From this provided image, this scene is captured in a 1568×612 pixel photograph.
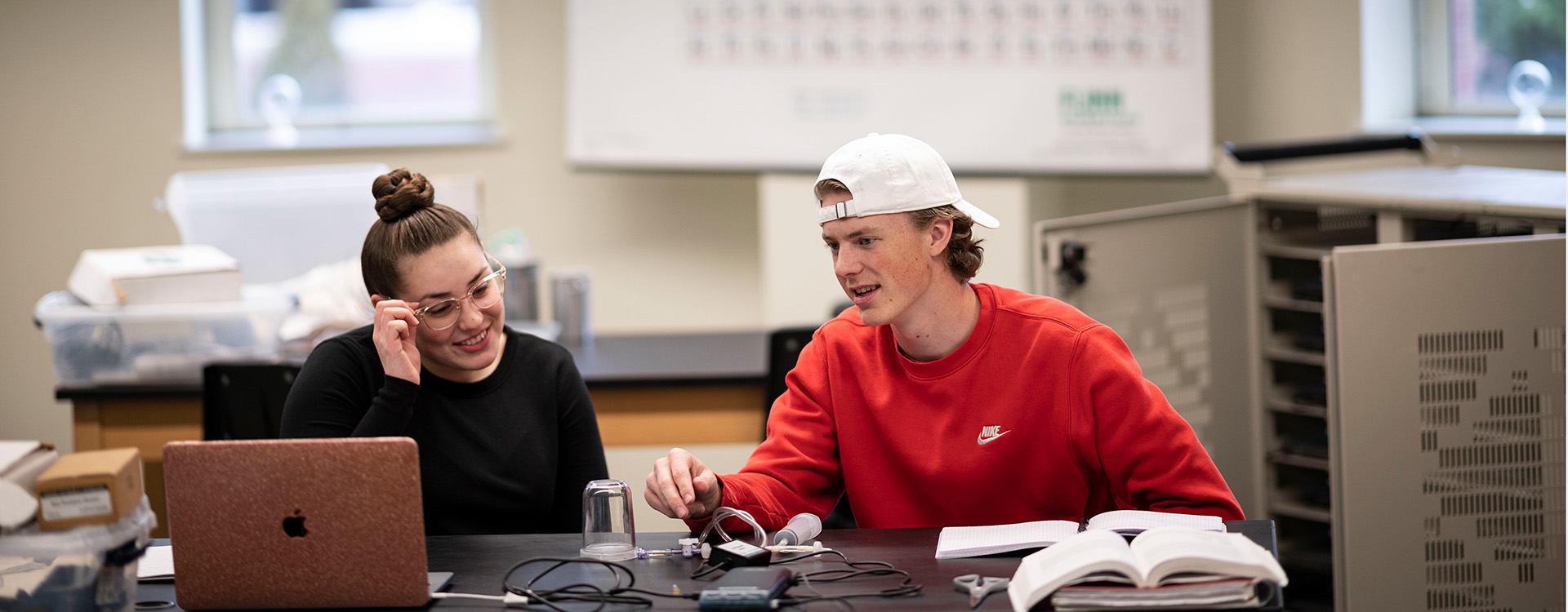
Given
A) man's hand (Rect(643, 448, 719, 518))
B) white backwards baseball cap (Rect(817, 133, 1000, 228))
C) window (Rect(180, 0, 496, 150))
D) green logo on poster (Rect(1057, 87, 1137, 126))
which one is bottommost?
man's hand (Rect(643, 448, 719, 518))

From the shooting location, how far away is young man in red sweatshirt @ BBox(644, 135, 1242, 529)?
1596 mm

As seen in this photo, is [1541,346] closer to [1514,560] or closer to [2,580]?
[1514,560]

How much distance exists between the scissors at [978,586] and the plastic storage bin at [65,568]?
858mm

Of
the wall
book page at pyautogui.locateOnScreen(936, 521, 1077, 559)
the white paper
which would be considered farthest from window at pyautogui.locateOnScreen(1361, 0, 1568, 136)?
the white paper

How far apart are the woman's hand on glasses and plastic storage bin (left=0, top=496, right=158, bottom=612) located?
0.48 m

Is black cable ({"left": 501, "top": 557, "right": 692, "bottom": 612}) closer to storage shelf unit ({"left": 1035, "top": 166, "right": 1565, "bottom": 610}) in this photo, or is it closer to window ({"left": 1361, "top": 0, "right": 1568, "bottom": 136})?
storage shelf unit ({"left": 1035, "top": 166, "right": 1565, "bottom": 610})

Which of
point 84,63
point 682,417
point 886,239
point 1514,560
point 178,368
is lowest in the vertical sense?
point 1514,560

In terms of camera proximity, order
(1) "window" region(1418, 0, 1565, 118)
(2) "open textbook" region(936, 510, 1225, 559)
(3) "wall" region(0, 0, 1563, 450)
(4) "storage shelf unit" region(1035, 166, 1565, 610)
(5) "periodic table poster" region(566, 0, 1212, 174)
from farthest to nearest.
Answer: (3) "wall" region(0, 0, 1563, 450) → (5) "periodic table poster" region(566, 0, 1212, 174) → (1) "window" region(1418, 0, 1565, 118) → (4) "storage shelf unit" region(1035, 166, 1565, 610) → (2) "open textbook" region(936, 510, 1225, 559)

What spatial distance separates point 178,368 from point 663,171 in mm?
1305

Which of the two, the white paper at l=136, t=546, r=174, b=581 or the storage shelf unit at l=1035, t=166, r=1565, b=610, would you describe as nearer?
the white paper at l=136, t=546, r=174, b=581

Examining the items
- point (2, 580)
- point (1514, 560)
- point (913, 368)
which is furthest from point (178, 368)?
point (1514, 560)

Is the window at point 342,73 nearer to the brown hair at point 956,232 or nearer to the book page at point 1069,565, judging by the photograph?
the brown hair at point 956,232

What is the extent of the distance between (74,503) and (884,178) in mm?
999

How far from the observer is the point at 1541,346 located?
2018mm
